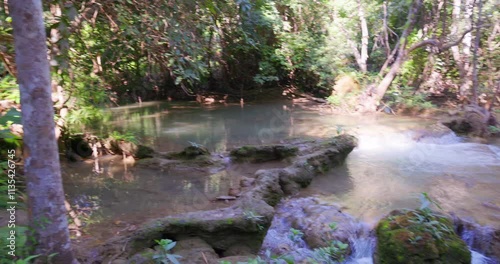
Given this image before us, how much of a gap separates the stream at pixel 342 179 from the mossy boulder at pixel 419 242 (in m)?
0.71

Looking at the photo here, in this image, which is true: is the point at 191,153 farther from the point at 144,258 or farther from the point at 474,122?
the point at 474,122

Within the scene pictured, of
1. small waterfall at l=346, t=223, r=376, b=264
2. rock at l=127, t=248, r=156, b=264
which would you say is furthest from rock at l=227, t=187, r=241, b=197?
rock at l=127, t=248, r=156, b=264

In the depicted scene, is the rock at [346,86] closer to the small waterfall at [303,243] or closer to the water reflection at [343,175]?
the water reflection at [343,175]

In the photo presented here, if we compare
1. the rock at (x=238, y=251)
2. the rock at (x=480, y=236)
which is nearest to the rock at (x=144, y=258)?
the rock at (x=238, y=251)

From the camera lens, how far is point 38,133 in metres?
2.93

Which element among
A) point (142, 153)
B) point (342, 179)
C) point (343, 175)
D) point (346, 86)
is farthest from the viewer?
point (346, 86)

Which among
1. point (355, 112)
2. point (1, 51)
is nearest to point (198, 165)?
point (1, 51)

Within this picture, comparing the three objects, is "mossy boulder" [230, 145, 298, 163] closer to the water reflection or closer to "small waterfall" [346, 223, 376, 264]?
the water reflection

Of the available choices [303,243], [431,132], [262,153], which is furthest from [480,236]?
[431,132]

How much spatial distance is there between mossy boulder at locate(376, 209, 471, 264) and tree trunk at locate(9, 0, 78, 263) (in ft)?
10.6

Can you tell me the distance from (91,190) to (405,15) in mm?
14617

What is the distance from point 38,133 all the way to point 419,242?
373 centimetres

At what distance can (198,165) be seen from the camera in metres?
7.86

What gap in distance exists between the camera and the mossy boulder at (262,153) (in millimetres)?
8180
